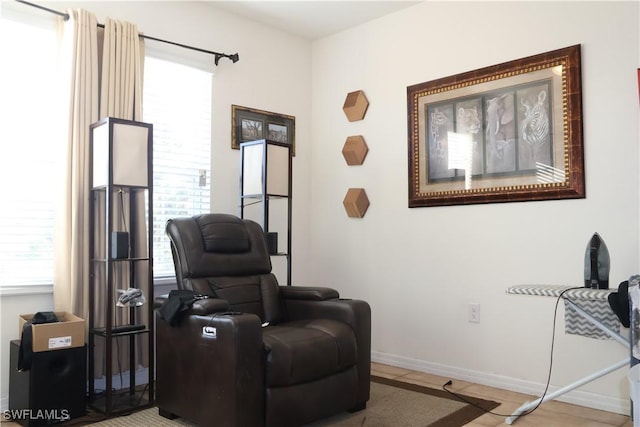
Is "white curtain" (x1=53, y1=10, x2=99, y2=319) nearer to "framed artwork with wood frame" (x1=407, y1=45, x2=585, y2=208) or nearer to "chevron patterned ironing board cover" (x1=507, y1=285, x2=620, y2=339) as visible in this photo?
"framed artwork with wood frame" (x1=407, y1=45, x2=585, y2=208)

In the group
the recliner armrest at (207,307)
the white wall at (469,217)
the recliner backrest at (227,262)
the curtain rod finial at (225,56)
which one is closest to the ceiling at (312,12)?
the white wall at (469,217)

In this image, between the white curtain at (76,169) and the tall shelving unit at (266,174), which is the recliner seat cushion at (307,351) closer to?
the tall shelving unit at (266,174)

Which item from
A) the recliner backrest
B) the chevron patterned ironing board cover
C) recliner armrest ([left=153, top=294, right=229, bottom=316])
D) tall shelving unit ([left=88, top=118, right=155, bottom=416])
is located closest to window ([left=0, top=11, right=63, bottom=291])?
tall shelving unit ([left=88, top=118, right=155, bottom=416])

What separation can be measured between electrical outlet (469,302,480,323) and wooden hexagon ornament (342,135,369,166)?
1.35m

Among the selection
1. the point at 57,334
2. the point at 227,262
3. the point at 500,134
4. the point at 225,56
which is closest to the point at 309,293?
the point at 227,262

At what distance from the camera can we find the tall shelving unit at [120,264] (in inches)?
114

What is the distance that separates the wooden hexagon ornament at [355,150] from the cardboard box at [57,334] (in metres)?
2.24

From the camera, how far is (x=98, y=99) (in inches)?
127

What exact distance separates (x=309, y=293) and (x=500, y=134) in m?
1.53

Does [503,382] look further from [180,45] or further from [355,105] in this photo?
[180,45]

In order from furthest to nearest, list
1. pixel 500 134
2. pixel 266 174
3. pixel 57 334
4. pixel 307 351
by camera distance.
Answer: pixel 266 174 < pixel 500 134 < pixel 57 334 < pixel 307 351

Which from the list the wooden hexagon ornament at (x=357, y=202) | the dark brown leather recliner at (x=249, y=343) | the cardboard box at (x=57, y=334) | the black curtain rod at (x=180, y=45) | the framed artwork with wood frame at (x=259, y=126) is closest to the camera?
the dark brown leather recliner at (x=249, y=343)

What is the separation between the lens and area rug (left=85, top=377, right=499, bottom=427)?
2.75m

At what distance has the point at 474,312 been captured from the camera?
11.5 feet
